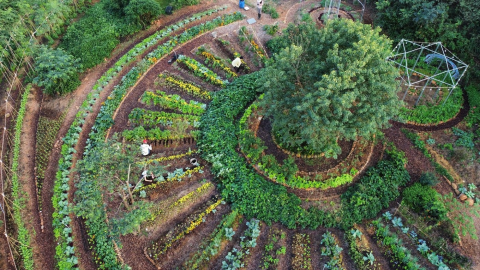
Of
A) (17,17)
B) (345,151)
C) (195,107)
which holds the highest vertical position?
(17,17)

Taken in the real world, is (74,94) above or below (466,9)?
below

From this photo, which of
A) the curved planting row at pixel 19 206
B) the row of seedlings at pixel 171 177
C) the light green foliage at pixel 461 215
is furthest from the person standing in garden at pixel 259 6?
the light green foliage at pixel 461 215

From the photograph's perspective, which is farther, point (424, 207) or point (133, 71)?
point (133, 71)

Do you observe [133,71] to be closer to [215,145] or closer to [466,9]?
[215,145]

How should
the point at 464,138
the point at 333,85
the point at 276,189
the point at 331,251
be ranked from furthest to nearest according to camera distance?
the point at 464,138, the point at 276,189, the point at 331,251, the point at 333,85

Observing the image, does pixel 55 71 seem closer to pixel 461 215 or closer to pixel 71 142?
pixel 71 142

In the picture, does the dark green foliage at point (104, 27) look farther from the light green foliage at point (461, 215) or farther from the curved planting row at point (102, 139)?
the light green foliage at point (461, 215)

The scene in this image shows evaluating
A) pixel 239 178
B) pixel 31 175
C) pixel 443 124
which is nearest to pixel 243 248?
pixel 239 178

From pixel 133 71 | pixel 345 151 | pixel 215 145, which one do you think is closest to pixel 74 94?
pixel 133 71
